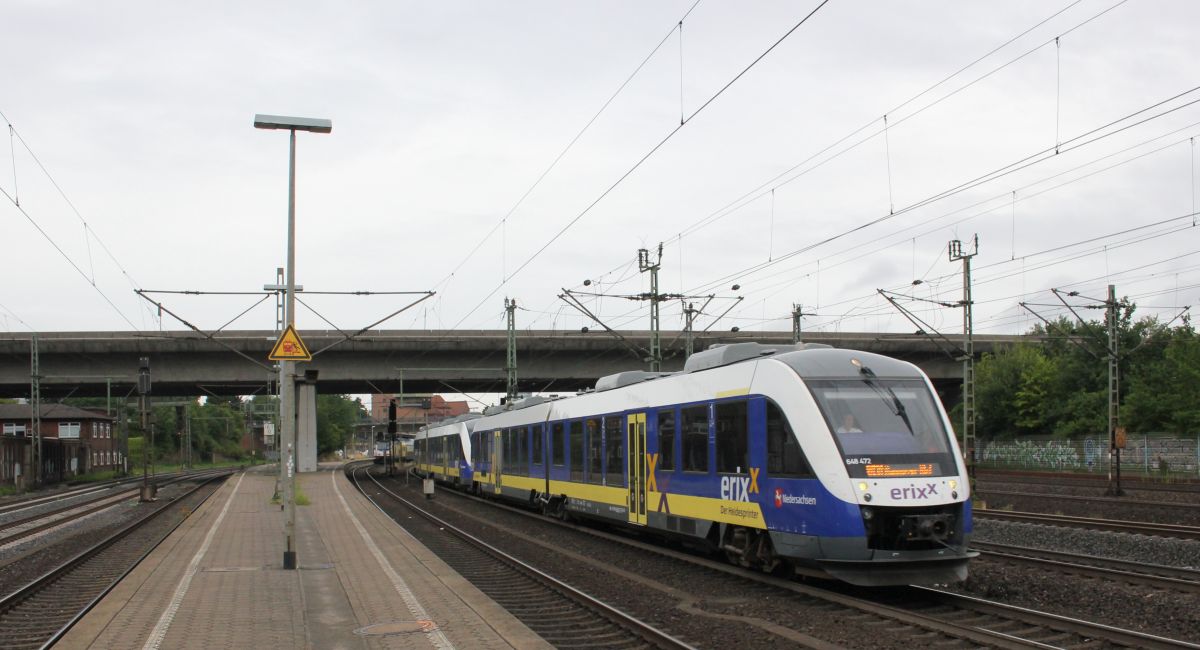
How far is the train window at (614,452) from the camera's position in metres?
18.8

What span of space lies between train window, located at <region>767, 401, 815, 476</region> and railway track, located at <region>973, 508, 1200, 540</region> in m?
9.65

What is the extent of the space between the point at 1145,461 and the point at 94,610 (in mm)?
45988

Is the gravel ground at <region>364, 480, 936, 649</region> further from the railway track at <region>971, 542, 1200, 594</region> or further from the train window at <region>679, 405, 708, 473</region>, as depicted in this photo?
the railway track at <region>971, 542, 1200, 594</region>

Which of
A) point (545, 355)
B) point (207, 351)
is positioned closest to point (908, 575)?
point (545, 355)

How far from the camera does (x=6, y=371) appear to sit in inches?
2019

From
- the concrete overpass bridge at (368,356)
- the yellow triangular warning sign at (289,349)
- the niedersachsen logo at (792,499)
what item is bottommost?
the niedersachsen logo at (792,499)

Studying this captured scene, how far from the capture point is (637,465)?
1788 cm

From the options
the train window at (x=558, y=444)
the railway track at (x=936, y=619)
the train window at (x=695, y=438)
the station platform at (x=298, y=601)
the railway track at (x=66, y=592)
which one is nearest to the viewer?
the railway track at (x=936, y=619)

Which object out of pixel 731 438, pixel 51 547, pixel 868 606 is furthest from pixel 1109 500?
pixel 51 547

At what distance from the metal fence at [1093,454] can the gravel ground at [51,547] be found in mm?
39630

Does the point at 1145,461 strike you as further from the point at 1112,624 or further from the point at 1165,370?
the point at 1112,624

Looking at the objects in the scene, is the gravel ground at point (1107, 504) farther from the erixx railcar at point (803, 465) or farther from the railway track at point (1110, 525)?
the erixx railcar at point (803, 465)

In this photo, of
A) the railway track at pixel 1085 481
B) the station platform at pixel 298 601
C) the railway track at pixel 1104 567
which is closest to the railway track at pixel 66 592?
the station platform at pixel 298 601

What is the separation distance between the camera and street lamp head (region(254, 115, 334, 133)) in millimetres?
16609
